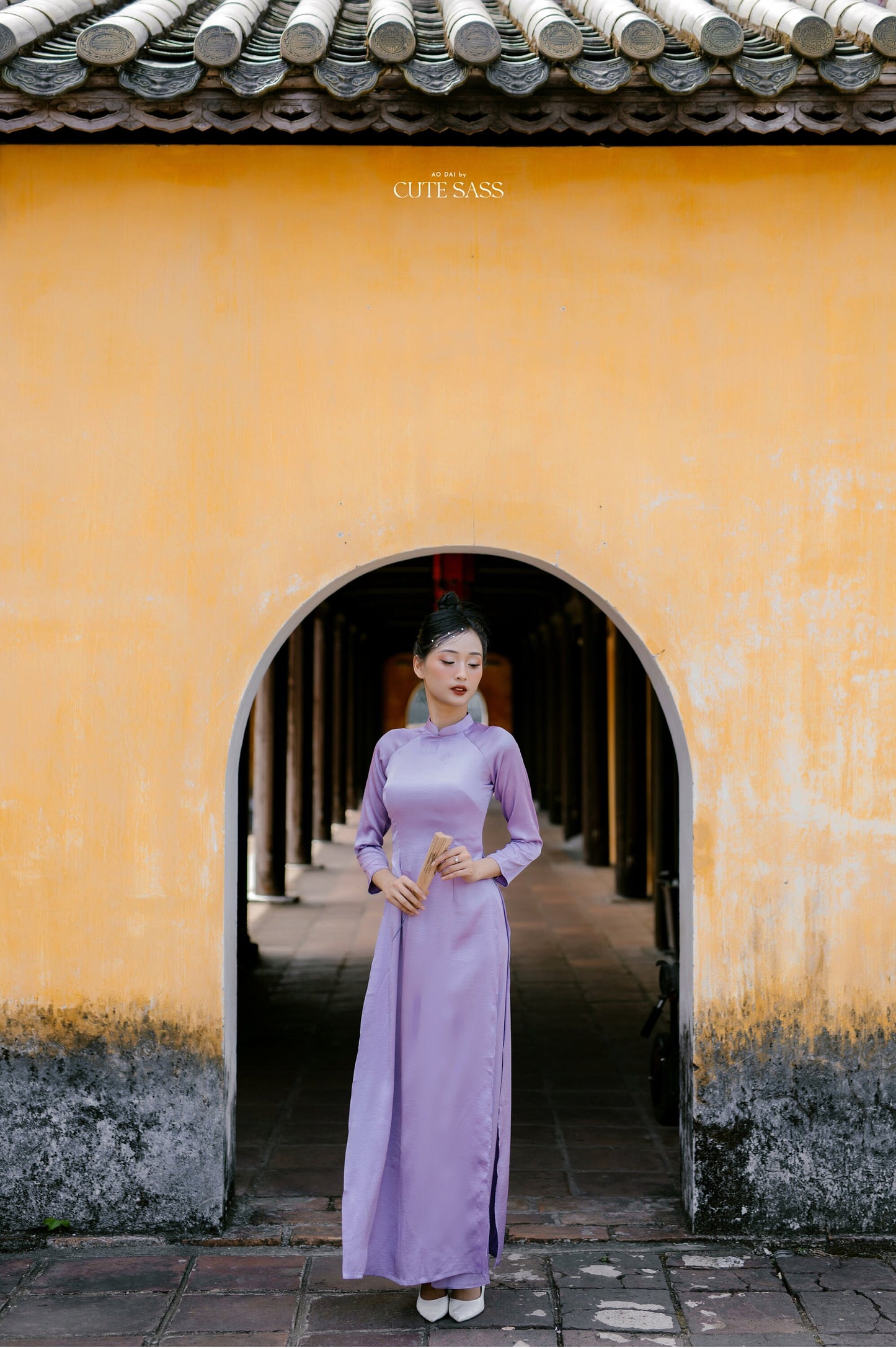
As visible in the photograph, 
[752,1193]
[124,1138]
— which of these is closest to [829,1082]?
[752,1193]

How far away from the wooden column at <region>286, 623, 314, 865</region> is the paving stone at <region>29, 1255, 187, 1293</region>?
34.0 feet

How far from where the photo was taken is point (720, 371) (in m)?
4.31

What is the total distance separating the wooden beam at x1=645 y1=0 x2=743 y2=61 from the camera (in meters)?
3.80

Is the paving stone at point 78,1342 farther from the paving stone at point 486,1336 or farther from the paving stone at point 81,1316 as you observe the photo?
the paving stone at point 486,1336

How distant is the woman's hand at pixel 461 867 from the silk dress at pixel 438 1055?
0.23ft

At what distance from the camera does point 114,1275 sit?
3865mm

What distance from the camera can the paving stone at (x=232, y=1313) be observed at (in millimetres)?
3510

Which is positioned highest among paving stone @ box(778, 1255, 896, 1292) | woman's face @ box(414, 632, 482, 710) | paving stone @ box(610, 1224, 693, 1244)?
woman's face @ box(414, 632, 482, 710)

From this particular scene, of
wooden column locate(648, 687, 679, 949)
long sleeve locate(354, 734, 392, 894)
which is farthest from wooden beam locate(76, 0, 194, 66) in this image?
wooden column locate(648, 687, 679, 949)

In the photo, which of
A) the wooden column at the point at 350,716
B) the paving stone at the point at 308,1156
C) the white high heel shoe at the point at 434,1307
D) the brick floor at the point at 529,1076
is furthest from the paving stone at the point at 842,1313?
the wooden column at the point at 350,716

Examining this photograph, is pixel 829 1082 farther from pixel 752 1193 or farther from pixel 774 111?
pixel 774 111

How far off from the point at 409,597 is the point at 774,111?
16323mm

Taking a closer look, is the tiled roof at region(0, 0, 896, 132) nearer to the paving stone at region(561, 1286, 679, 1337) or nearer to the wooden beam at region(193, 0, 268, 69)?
the wooden beam at region(193, 0, 268, 69)

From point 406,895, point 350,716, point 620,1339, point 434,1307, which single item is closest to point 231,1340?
point 434,1307
